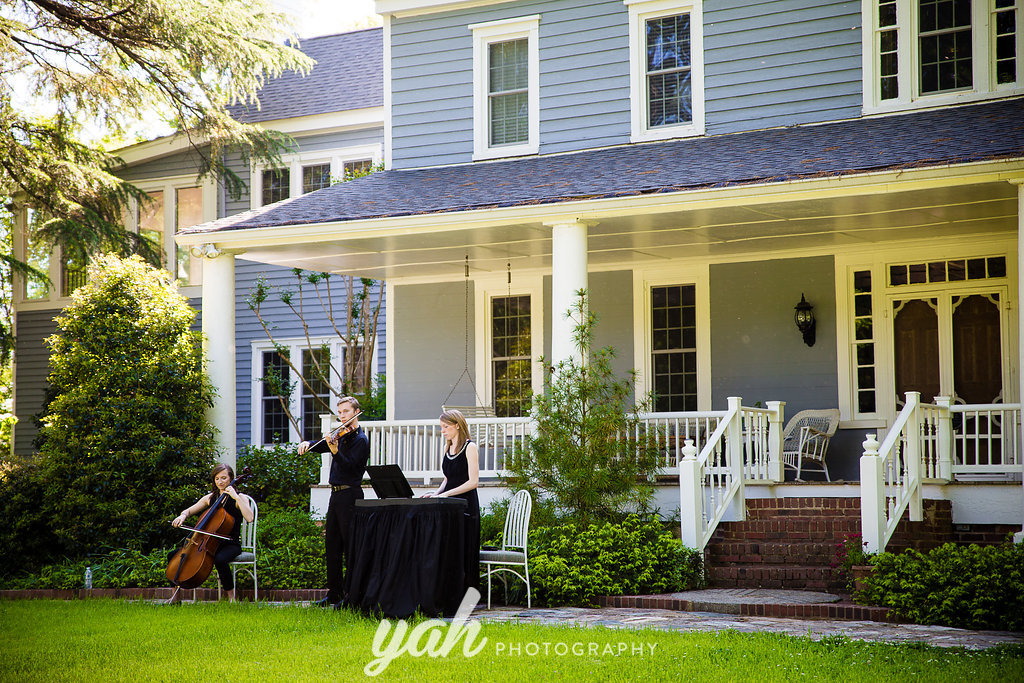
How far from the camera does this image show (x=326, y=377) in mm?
18562

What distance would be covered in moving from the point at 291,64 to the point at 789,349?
10.2 metres

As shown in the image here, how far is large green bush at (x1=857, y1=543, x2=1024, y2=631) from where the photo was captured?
302 inches

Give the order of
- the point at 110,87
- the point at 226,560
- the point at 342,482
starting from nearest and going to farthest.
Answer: the point at 342,482
the point at 226,560
the point at 110,87

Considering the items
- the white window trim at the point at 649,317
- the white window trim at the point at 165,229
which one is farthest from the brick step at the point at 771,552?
the white window trim at the point at 165,229

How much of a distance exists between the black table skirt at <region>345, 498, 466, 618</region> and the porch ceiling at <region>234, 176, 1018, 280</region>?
4195 millimetres

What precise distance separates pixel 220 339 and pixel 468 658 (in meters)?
7.23

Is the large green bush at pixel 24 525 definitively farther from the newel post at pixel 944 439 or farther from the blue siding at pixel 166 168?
the newel post at pixel 944 439

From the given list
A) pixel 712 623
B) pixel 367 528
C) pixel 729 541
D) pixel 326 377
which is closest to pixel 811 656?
pixel 712 623

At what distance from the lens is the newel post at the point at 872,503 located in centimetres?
927

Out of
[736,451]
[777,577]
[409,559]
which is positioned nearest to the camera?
[409,559]

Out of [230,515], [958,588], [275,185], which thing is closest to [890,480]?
[958,588]

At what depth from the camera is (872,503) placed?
9328 mm

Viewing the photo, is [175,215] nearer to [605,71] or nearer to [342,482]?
[605,71]

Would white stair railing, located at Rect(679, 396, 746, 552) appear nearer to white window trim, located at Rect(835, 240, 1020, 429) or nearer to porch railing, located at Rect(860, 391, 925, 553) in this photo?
porch railing, located at Rect(860, 391, 925, 553)
